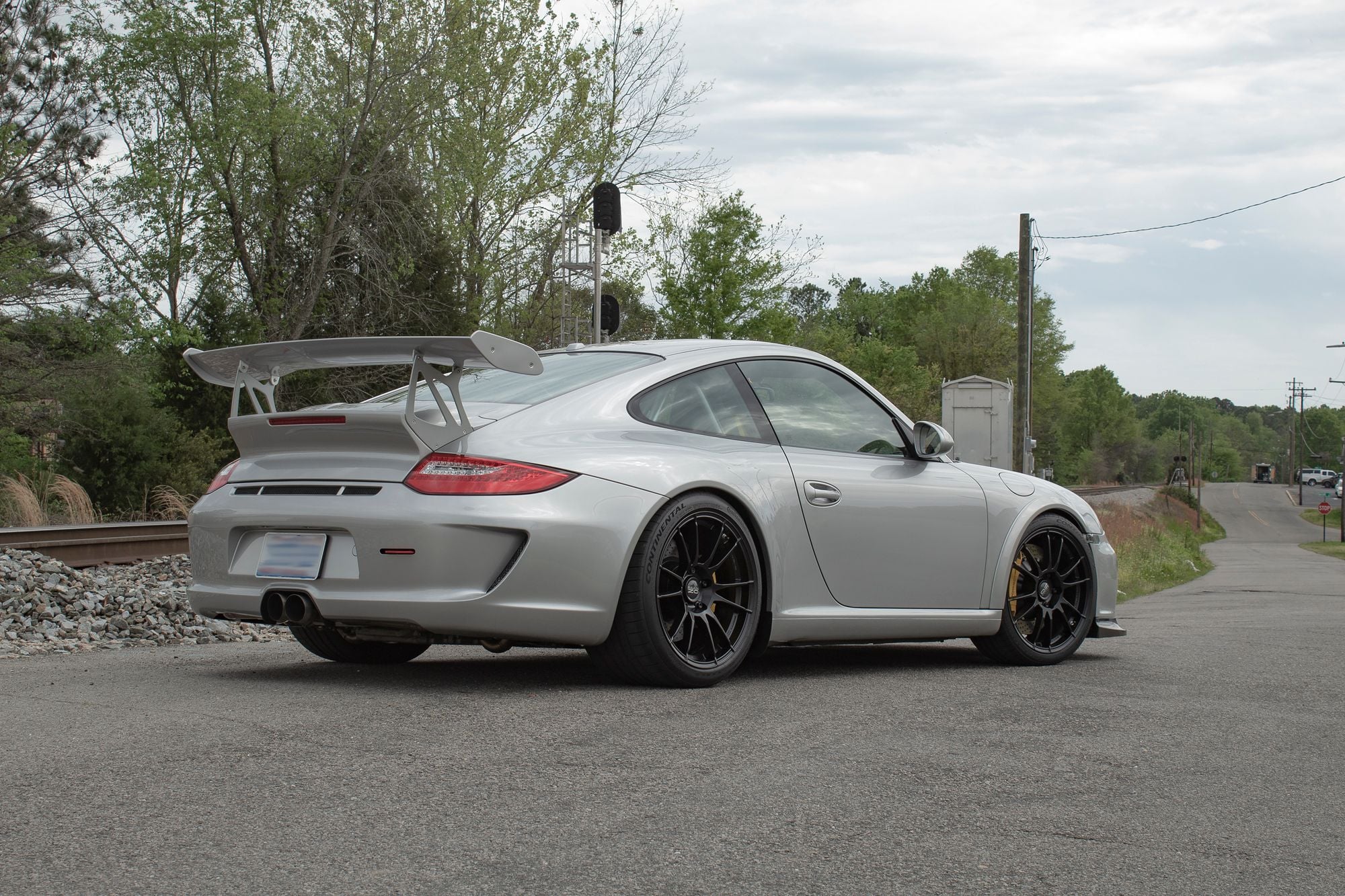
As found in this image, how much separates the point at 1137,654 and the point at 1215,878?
13.9 feet

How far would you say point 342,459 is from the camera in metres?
4.93

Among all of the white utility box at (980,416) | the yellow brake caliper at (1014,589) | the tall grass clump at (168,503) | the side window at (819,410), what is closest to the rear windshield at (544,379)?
the side window at (819,410)

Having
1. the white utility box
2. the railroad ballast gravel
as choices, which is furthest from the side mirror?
the white utility box

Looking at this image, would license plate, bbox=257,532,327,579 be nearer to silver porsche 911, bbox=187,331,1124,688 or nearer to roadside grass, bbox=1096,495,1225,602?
silver porsche 911, bbox=187,331,1124,688

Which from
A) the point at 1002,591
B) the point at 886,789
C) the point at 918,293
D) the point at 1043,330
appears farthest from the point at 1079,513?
the point at 918,293

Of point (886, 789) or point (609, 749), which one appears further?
point (609, 749)

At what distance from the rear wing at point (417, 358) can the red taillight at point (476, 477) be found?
93 mm

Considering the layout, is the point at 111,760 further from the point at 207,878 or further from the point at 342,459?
the point at 342,459

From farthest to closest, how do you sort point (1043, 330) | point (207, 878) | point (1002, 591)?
point (1043, 330) → point (1002, 591) → point (207, 878)

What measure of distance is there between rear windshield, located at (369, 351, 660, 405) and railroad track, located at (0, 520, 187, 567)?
9.78 meters

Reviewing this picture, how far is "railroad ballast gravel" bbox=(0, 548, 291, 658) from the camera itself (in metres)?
10.1

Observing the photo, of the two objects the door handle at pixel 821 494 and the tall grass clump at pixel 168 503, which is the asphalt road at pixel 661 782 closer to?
A: the door handle at pixel 821 494

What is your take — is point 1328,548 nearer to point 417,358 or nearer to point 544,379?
point 544,379

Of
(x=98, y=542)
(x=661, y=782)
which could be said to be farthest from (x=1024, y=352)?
(x=661, y=782)
